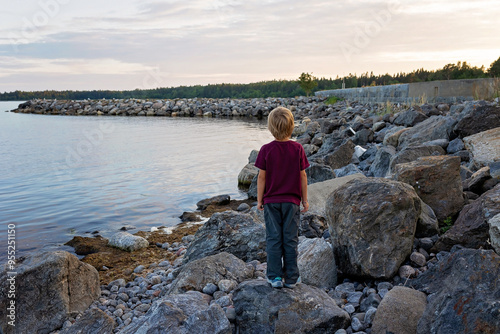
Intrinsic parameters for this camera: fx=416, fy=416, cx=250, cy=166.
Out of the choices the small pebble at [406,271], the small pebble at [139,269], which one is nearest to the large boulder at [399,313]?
the small pebble at [406,271]

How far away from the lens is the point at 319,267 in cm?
445

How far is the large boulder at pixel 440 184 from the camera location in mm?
5199

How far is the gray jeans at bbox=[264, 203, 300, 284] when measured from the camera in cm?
381

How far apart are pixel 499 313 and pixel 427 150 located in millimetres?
5292

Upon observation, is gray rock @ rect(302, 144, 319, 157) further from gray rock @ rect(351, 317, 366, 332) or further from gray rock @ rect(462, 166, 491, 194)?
gray rock @ rect(351, 317, 366, 332)

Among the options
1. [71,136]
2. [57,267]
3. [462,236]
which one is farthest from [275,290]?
[71,136]

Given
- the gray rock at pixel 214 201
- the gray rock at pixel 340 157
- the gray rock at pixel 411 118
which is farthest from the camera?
the gray rock at pixel 411 118

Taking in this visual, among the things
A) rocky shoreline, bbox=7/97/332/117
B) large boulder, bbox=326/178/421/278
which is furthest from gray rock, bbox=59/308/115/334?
rocky shoreline, bbox=7/97/332/117

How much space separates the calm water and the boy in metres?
5.41

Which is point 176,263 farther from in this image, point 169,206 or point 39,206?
point 39,206

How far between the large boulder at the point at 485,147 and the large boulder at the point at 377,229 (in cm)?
316

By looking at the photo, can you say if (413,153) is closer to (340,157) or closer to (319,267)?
(319,267)

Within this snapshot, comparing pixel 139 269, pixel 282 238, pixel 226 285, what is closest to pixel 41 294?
pixel 139 269

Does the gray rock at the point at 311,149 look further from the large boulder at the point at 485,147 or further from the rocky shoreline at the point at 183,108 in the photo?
the rocky shoreline at the point at 183,108
